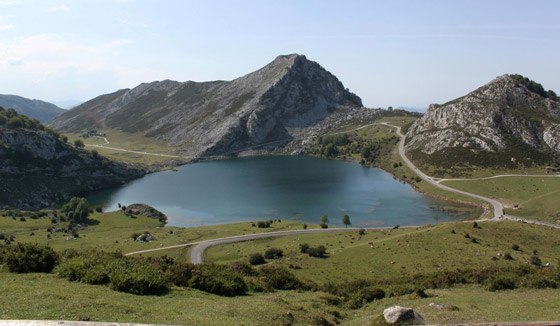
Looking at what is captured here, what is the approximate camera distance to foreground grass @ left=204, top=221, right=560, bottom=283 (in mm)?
51562

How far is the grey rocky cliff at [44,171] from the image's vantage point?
418 ft

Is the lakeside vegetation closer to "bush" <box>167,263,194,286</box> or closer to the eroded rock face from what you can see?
"bush" <box>167,263,194,286</box>

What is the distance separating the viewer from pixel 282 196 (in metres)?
128

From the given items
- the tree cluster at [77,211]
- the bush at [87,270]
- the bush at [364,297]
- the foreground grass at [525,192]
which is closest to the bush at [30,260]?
the bush at [87,270]

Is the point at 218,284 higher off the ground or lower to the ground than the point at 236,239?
higher

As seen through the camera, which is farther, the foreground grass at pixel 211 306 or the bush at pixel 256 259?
the bush at pixel 256 259

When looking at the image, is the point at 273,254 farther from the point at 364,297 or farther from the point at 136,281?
the point at 136,281

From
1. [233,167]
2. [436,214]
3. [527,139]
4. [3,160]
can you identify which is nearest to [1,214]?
[3,160]

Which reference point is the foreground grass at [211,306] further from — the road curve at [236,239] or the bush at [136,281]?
the road curve at [236,239]

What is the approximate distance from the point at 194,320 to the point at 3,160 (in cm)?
15672

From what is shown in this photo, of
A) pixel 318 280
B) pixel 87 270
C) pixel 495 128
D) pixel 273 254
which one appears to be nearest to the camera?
pixel 87 270

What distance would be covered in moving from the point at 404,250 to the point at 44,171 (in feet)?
492

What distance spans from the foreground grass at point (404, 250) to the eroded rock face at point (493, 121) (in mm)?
84459

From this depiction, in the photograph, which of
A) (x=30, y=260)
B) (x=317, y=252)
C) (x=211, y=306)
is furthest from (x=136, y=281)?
(x=317, y=252)
